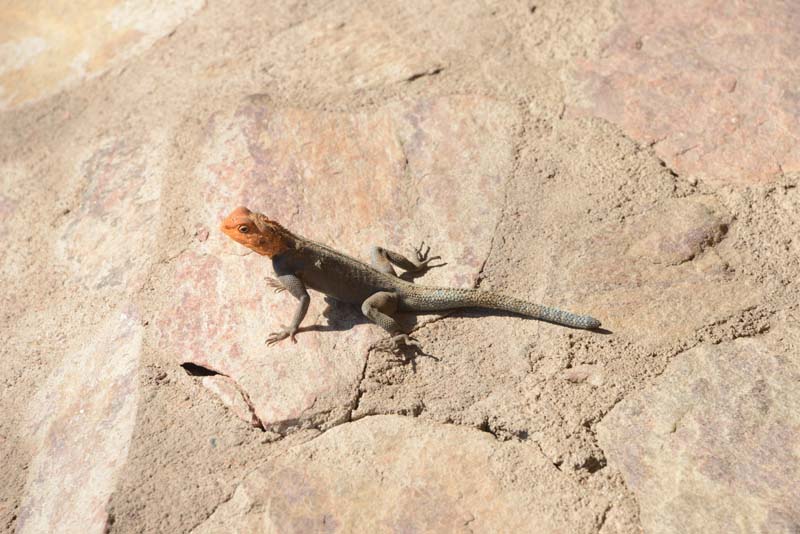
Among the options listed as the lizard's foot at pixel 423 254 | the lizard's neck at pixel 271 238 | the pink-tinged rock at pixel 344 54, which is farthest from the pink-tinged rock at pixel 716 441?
the pink-tinged rock at pixel 344 54

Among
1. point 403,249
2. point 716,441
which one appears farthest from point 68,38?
point 716,441

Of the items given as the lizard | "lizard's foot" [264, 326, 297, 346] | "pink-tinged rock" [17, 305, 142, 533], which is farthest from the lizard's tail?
"pink-tinged rock" [17, 305, 142, 533]

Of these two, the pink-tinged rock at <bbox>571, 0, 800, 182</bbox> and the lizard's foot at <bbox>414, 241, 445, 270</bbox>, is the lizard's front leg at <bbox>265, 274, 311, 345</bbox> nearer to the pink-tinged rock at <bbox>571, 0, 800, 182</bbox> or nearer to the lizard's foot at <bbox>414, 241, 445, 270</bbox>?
the lizard's foot at <bbox>414, 241, 445, 270</bbox>

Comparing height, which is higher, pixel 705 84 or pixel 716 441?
pixel 705 84

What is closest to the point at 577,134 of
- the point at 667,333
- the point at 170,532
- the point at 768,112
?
the point at 768,112

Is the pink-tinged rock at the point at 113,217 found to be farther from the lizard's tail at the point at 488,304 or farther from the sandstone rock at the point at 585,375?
the sandstone rock at the point at 585,375

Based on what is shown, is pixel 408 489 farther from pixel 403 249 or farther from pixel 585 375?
pixel 403 249

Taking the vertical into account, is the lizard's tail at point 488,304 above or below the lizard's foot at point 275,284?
below
